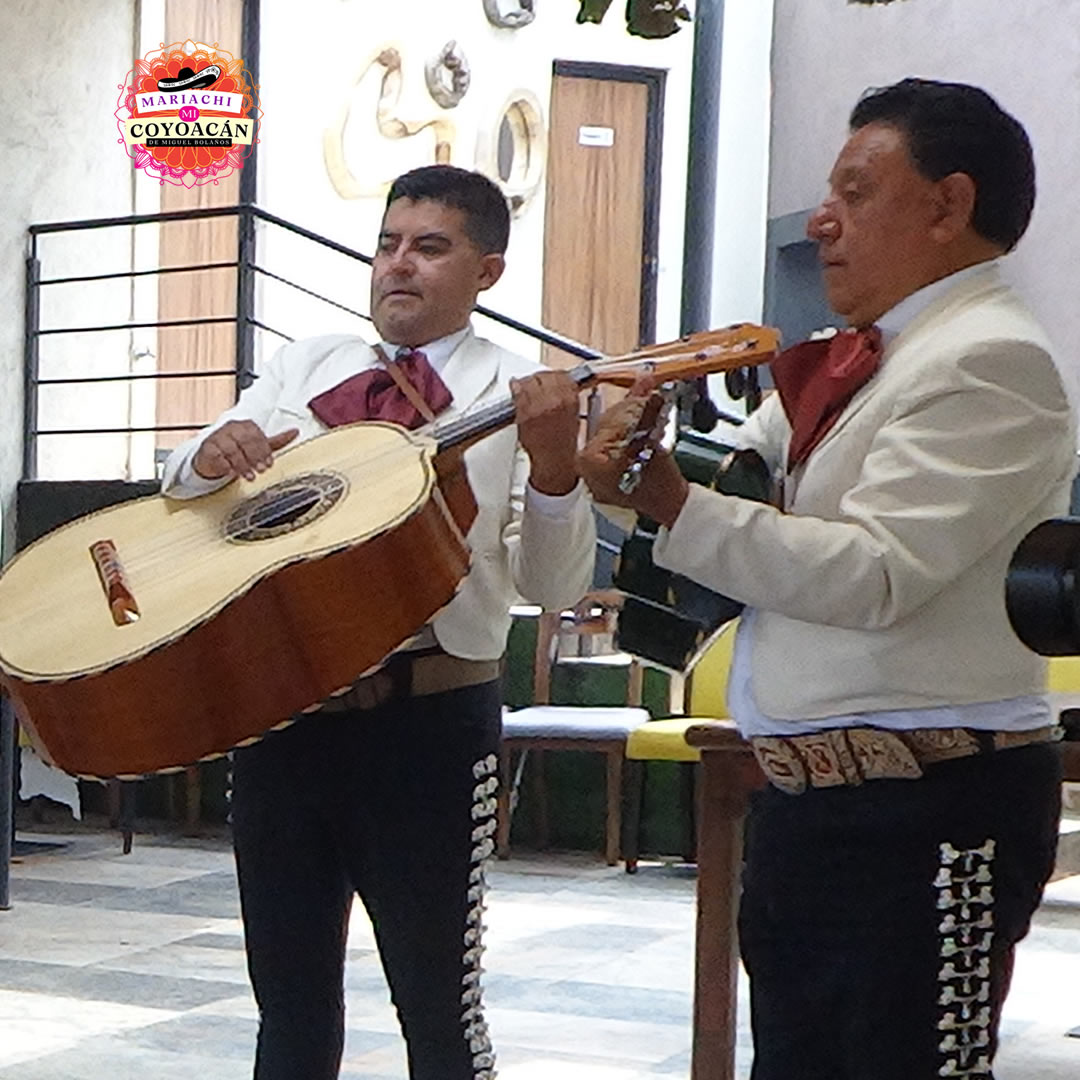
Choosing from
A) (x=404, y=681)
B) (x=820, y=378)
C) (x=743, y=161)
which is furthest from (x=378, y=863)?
(x=743, y=161)

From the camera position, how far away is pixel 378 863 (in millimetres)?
2412

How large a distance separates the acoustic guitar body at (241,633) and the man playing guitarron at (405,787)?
148 millimetres

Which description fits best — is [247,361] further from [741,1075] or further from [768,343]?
[768,343]

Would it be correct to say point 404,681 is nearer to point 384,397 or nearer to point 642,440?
point 384,397

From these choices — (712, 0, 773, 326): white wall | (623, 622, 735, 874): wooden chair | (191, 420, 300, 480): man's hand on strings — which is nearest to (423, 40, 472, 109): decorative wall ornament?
(712, 0, 773, 326): white wall

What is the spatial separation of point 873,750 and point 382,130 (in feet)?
28.1

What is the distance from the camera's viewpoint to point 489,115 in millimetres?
10422

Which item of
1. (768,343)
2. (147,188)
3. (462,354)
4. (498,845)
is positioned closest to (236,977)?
(498,845)

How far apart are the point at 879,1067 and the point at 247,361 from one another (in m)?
6.15

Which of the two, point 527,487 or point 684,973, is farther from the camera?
point 684,973

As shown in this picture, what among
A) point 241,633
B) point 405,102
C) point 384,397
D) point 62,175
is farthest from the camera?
point 405,102

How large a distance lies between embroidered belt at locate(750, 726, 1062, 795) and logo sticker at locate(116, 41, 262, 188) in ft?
23.7

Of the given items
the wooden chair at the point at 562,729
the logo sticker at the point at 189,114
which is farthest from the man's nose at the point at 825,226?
the logo sticker at the point at 189,114

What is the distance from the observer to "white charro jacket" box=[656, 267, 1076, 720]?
70.1 inches
